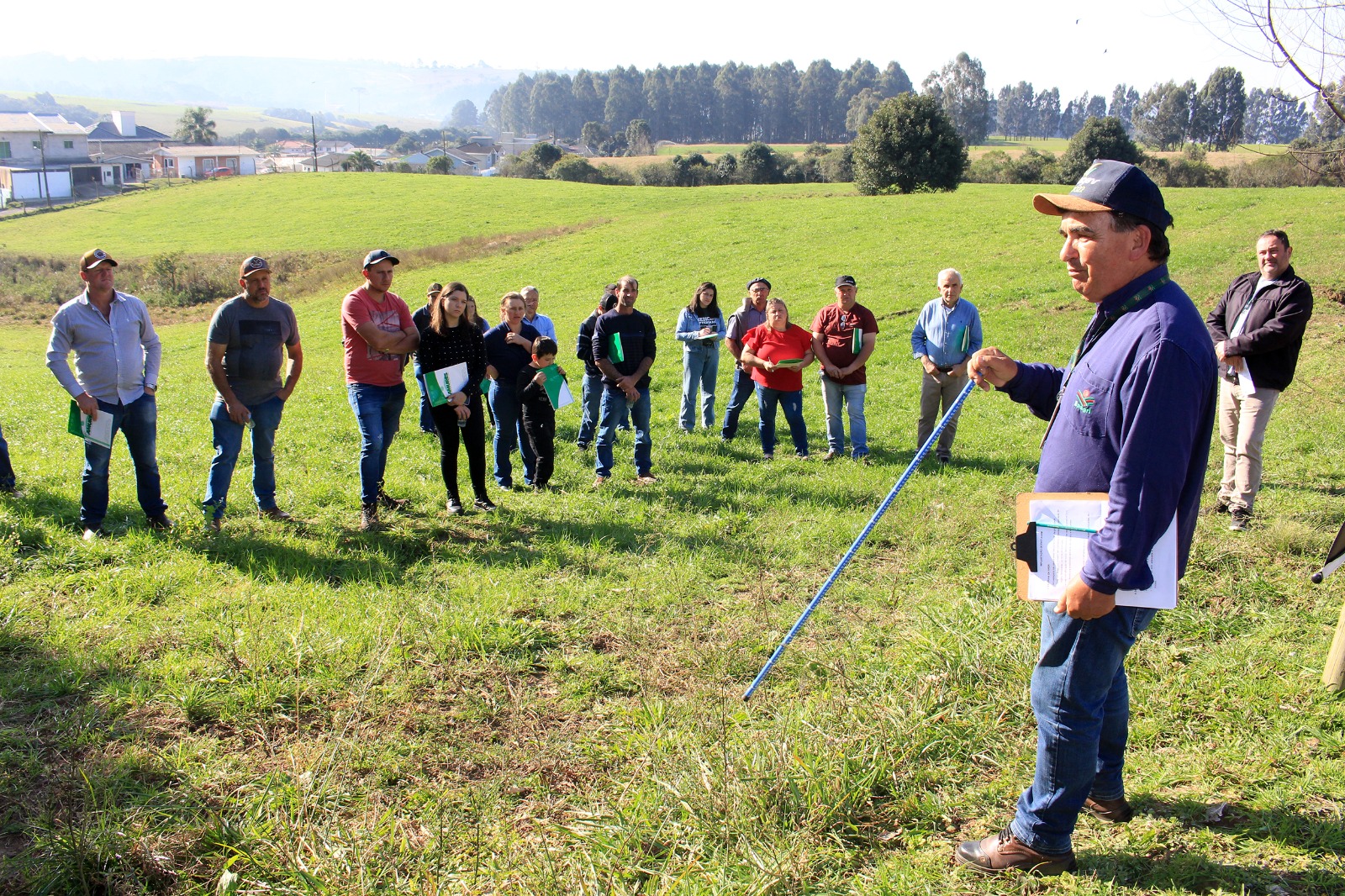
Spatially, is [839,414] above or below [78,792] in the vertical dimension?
above

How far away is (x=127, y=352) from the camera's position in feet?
22.4

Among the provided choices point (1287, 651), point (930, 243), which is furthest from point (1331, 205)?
point (1287, 651)

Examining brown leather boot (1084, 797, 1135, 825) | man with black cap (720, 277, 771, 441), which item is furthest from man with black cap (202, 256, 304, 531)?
brown leather boot (1084, 797, 1135, 825)

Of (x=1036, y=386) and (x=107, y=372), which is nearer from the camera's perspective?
(x=1036, y=386)

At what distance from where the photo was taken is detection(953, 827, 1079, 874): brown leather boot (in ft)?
10.3

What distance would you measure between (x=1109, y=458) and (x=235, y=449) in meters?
7.01

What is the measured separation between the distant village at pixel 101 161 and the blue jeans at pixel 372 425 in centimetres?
8521

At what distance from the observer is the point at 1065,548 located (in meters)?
2.96

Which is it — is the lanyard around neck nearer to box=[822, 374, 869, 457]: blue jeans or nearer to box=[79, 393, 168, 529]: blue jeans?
box=[822, 374, 869, 457]: blue jeans

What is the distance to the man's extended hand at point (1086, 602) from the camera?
279 centimetres

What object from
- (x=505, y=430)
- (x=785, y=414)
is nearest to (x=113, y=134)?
(x=505, y=430)

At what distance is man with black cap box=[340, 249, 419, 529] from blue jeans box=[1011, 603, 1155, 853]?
5.87m

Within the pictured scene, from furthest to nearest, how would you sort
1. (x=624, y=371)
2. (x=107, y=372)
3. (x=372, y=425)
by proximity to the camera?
(x=624, y=371)
(x=372, y=425)
(x=107, y=372)

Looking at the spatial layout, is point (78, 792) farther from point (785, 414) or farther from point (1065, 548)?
point (785, 414)
